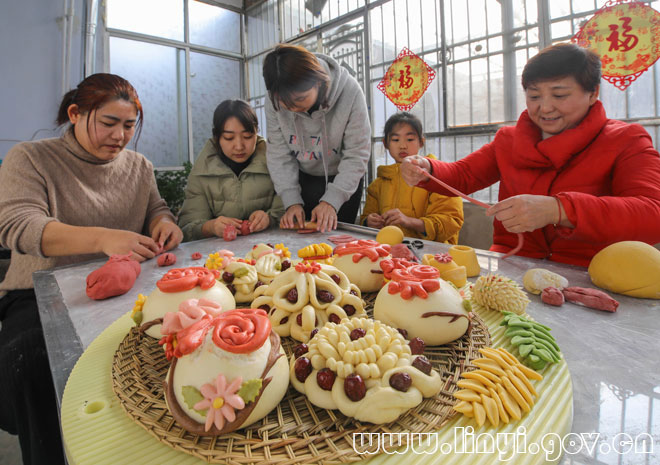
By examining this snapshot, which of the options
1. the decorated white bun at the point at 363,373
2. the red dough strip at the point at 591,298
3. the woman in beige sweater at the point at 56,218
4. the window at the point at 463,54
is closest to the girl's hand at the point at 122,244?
the woman in beige sweater at the point at 56,218

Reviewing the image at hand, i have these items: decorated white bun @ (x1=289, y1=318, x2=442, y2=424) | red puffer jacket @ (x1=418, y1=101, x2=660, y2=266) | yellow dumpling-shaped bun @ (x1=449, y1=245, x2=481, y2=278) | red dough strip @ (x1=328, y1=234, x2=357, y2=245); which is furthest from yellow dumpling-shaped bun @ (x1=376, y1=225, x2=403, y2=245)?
decorated white bun @ (x1=289, y1=318, x2=442, y2=424)

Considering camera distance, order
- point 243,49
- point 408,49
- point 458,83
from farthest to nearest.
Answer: point 243,49 < point 408,49 < point 458,83

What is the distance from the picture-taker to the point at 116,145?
1686 mm

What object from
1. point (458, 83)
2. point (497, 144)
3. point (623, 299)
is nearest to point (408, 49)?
point (458, 83)

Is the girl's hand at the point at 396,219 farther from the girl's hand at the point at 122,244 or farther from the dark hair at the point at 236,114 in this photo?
the girl's hand at the point at 122,244

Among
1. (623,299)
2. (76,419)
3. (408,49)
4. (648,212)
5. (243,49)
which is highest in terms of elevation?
(243,49)

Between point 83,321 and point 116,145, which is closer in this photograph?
point 83,321

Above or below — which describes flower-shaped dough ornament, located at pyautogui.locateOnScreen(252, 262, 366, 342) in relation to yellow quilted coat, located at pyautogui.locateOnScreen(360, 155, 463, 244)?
below

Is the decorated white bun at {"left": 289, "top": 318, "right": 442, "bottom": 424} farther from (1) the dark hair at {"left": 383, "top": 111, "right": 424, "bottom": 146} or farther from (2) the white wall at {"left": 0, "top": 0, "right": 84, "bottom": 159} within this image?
(2) the white wall at {"left": 0, "top": 0, "right": 84, "bottom": 159}

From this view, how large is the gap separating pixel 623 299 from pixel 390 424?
882mm

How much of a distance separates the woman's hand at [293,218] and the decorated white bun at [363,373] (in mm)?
1381

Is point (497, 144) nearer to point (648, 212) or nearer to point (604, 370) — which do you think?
point (648, 212)

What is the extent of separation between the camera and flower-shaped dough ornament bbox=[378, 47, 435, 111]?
3660 millimetres

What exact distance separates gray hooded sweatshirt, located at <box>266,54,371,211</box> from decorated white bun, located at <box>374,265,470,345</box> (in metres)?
1.33
